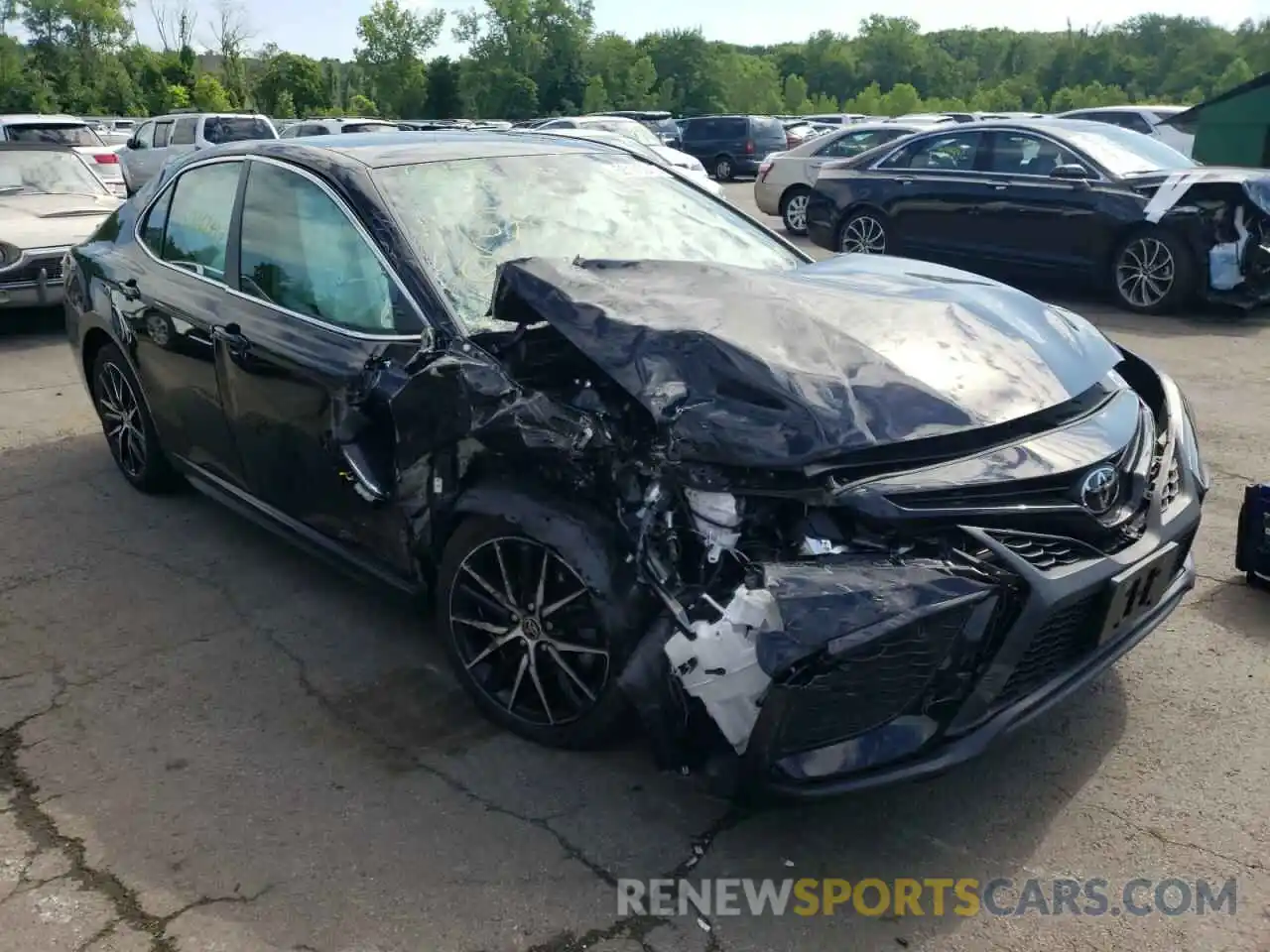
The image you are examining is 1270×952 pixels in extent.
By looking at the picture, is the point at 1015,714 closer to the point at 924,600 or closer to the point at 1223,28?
the point at 924,600

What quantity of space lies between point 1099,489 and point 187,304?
3385 mm

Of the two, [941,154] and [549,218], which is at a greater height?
[941,154]

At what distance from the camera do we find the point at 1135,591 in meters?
2.73

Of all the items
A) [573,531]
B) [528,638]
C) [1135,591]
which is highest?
[573,531]

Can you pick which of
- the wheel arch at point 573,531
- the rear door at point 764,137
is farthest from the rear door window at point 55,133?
the rear door at point 764,137

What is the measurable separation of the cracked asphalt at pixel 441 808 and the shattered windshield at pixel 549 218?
3.87 ft

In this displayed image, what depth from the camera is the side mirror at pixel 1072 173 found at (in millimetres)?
9102

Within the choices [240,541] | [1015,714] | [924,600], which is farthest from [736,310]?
[240,541]

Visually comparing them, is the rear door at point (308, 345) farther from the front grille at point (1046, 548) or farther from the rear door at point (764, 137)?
the rear door at point (764, 137)

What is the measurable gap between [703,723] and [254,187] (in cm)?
274

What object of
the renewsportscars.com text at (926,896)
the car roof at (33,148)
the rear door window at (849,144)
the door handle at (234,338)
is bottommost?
the renewsportscars.com text at (926,896)

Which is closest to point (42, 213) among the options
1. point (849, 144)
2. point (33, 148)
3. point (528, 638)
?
point (33, 148)

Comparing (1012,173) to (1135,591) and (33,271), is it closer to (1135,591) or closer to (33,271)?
(1135,591)

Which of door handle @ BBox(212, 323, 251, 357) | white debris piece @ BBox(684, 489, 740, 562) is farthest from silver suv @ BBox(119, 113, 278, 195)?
white debris piece @ BBox(684, 489, 740, 562)
